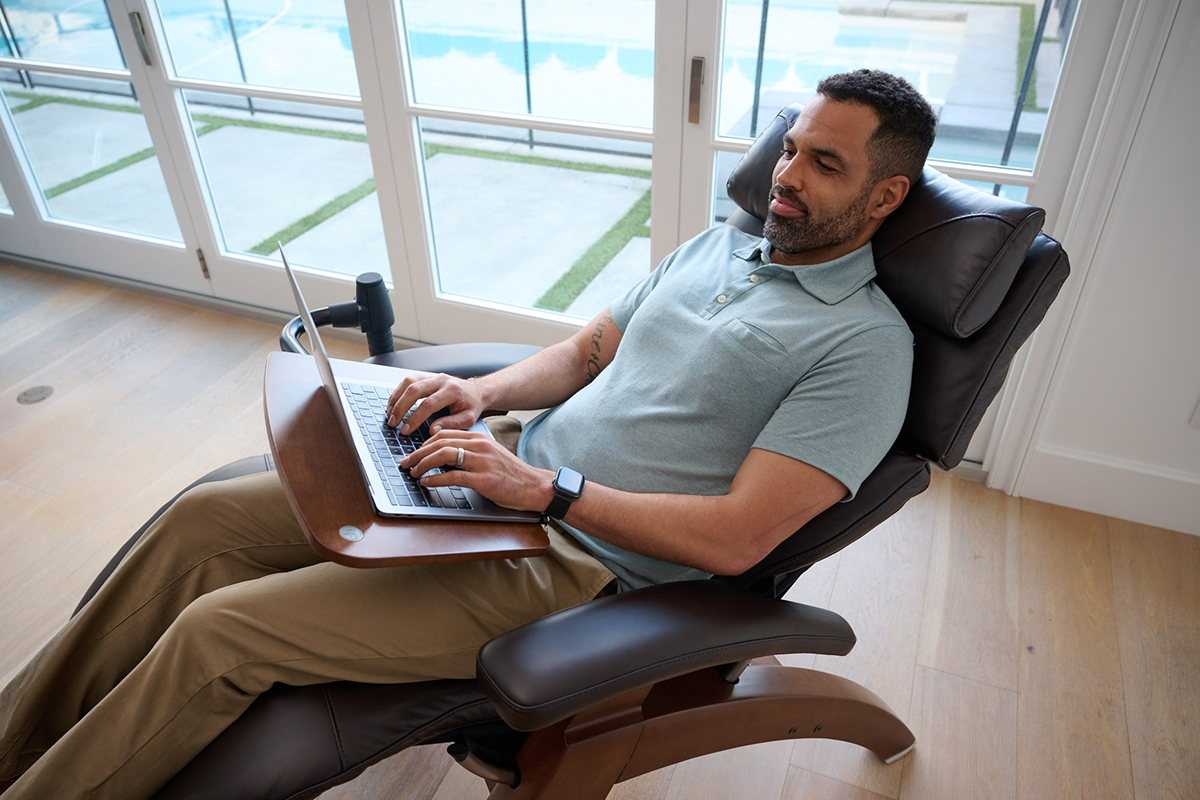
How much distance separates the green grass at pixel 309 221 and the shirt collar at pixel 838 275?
1.92 meters

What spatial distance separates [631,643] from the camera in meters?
0.94

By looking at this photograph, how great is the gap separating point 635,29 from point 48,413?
203 centimetres

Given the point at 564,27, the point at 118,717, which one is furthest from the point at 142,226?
the point at 118,717

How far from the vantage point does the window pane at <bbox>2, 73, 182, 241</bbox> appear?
9.53 ft

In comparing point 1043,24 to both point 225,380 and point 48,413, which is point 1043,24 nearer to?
point 225,380

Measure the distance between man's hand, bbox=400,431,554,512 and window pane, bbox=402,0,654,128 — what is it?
1.29 meters

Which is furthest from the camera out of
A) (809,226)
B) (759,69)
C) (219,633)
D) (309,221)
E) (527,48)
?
(309,221)

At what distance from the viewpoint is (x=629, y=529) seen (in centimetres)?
115

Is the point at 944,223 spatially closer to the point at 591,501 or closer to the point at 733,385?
the point at 733,385

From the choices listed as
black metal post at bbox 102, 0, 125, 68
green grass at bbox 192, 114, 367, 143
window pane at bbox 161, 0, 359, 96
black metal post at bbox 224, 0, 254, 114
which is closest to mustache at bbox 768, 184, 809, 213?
window pane at bbox 161, 0, 359, 96

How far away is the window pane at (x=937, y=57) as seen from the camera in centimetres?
173

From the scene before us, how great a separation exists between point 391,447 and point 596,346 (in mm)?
517

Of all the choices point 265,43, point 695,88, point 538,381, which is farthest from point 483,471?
point 265,43

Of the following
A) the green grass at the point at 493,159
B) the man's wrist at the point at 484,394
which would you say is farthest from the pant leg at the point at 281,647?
the green grass at the point at 493,159
